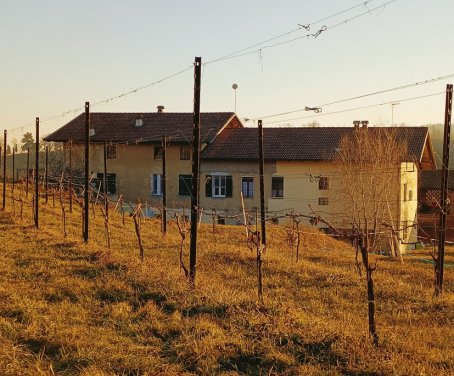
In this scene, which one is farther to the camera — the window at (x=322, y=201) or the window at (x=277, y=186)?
the window at (x=277, y=186)

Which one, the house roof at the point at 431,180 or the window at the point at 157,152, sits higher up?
the window at the point at 157,152

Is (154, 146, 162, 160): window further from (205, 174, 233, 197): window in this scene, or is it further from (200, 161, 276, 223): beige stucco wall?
(205, 174, 233, 197): window

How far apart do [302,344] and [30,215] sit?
696 inches

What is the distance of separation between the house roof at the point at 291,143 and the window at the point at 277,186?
132 cm

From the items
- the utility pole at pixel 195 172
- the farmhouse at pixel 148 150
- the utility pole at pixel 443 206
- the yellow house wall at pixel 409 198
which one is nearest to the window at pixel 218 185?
the farmhouse at pixel 148 150

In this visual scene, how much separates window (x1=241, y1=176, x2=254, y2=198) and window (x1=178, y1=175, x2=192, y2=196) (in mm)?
3962

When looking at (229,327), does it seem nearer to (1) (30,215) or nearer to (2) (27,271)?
(2) (27,271)

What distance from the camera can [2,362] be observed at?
662 centimetres

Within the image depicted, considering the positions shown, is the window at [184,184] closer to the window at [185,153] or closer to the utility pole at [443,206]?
the window at [185,153]

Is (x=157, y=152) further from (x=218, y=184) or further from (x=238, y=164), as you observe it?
(x=238, y=164)

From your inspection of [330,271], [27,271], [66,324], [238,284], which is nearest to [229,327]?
[66,324]

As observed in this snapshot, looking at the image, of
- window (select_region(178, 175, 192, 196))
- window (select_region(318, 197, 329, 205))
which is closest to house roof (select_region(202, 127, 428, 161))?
window (select_region(178, 175, 192, 196))

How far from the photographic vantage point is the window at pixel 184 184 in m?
36.7

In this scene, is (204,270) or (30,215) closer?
(204,270)
